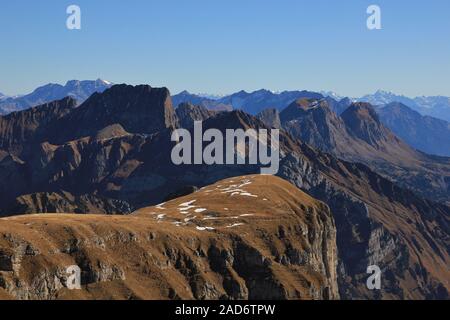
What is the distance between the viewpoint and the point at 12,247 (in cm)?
17962
